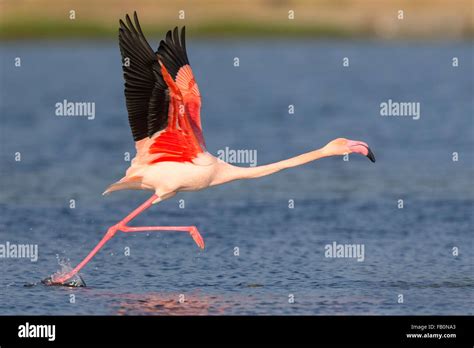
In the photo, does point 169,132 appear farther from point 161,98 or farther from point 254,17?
point 254,17

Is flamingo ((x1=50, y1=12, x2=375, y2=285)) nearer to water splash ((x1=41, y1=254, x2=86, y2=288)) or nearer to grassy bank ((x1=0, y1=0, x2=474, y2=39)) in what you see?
→ water splash ((x1=41, y1=254, x2=86, y2=288))

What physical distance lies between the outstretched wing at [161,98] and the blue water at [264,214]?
189cm

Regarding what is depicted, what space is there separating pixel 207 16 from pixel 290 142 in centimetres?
3301

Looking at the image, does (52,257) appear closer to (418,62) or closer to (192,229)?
(192,229)

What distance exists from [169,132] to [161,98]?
0.66 metres

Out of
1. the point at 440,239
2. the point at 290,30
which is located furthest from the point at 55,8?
the point at 440,239

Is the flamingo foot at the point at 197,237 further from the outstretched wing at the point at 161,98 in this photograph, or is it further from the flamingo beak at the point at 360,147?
the flamingo beak at the point at 360,147

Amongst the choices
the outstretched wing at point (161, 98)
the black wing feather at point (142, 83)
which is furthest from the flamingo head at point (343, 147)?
the black wing feather at point (142, 83)

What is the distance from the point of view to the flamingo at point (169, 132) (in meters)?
15.1

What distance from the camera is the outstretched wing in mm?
14992

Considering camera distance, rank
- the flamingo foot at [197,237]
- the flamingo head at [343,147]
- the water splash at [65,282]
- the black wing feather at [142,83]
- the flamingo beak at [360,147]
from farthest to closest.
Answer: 1. the water splash at [65,282]
2. the flamingo foot at [197,237]
3. the flamingo head at [343,147]
4. the flamingo beak at [360,147]
5. the black wing feather at [142,83]

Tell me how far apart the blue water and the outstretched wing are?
1887 mm

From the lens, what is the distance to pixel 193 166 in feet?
52.3
